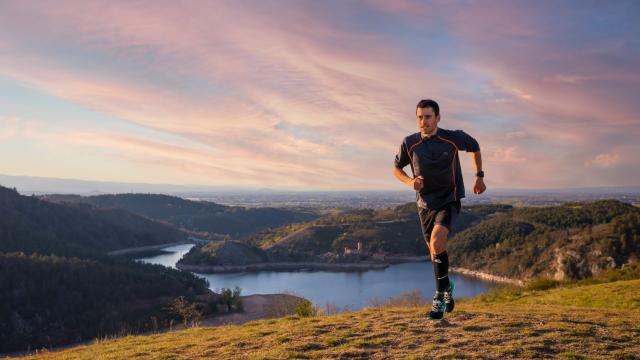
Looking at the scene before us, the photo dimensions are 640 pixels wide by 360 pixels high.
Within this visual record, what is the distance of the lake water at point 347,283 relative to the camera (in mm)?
93062

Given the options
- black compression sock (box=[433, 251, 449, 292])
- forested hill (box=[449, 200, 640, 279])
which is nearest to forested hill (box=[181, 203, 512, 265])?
forested hill (box=[449, 200, 640, 279])

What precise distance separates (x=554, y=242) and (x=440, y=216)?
4426 inches

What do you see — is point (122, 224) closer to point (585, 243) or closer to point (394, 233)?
point (394, 233)

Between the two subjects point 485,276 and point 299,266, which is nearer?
point 485,276

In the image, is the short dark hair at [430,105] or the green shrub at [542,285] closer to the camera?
the short dark hair at [430,105]

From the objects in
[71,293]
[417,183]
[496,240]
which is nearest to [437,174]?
[417,183]

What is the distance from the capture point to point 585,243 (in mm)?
88812

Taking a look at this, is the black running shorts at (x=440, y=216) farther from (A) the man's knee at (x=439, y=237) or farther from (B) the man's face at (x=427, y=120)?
(B) the man's face at (x=427, y=120)

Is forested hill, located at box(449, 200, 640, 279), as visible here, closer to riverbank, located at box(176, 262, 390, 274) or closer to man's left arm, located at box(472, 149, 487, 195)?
riverbank, located at box(176, 262, 390, 274)

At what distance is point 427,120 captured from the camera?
22.2 feet

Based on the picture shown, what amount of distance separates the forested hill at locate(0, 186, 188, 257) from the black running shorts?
114 metres

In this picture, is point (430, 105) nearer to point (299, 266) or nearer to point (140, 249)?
point (299, 266)

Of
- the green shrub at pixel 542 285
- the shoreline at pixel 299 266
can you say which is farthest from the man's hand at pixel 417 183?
the shoreline at pixel 299 266

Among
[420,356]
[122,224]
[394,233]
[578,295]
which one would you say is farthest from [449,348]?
[122,224]
